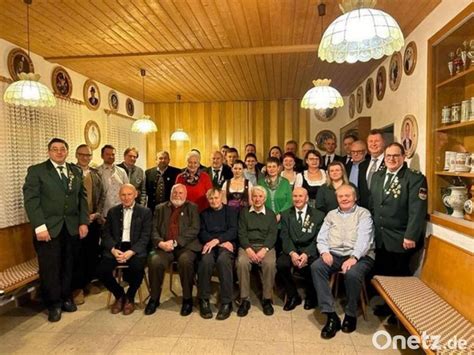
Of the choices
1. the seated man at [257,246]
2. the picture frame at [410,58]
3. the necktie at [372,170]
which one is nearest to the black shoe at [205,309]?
the seated man at [257,246]

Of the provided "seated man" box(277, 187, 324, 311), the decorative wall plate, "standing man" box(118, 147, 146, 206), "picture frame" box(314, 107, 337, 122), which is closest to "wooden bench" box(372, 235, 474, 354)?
"seated man" box(277, 187, 324, 311)

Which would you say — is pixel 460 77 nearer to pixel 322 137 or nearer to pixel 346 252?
pixel 346 252

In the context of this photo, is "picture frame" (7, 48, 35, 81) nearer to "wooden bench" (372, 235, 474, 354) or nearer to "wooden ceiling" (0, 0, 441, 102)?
"wooden ceiling" (0, 0, 441, 102)

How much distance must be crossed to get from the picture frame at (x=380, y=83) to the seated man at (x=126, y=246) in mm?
2994


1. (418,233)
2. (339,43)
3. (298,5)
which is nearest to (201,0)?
(298,5)

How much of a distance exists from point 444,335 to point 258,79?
3976mm

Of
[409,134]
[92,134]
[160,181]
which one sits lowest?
[160,181]

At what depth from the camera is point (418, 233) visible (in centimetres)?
278

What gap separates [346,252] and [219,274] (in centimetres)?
111

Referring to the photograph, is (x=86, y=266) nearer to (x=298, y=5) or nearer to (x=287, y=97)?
(x=298, y=5)

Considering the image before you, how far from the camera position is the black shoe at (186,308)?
309cm

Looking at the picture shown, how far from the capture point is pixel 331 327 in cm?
269

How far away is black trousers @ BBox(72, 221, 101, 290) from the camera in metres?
3.43

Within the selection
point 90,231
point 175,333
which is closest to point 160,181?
point 90,231
